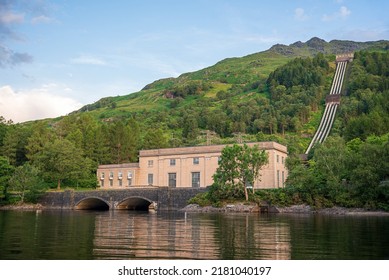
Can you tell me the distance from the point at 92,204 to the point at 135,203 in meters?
7.32

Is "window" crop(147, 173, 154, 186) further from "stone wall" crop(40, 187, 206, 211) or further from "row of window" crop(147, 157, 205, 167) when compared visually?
"stone wall" crop(40, 187, 206, 211)

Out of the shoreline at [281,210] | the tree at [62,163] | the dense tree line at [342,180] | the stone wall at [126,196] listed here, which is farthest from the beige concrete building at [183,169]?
the shoreline at [281,210]

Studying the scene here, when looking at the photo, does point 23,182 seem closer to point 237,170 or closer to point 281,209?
point 237,170

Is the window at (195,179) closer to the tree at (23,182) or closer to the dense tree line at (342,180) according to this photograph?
the dense tree line at (342,180)

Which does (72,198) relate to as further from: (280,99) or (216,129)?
(280,99)

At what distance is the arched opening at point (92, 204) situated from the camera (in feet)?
208

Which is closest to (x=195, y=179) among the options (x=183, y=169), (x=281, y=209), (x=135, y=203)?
(x=183, y=169)

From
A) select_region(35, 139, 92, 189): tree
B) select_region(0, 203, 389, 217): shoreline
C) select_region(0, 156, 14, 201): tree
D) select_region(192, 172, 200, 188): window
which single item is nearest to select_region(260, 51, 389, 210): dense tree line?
select_region(0, 203, 389, 217): shoreline

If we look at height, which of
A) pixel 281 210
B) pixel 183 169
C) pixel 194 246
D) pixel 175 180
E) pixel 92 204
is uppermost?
pixel 183 169

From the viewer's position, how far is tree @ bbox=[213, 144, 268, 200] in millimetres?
52094

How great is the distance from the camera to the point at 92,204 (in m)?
66.6

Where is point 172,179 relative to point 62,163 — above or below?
below

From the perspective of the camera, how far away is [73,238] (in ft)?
63.6
